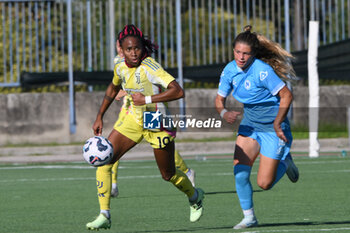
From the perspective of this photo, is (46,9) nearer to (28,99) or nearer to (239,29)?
(28,99)

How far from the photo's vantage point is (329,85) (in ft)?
76.2

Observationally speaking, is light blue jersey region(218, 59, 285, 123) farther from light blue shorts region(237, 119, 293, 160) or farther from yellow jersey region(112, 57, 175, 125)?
yellow jersey region(112, 57, 175, 125)

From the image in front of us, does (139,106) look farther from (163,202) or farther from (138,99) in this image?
(163,202)

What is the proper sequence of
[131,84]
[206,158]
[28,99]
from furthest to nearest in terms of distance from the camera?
[28,99], [206,158], [131,84]

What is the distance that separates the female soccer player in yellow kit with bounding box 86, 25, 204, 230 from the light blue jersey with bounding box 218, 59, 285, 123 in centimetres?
52

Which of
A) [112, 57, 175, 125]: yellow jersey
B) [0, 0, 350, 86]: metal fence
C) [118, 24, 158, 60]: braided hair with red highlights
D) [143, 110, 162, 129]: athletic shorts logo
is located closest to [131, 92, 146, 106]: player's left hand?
[112, 57, 175, 125]: yellow jersey

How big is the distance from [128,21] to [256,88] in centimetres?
1524

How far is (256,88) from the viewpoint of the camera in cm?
858

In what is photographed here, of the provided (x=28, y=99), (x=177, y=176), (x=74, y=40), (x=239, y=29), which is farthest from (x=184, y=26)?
(x=177, y=176)

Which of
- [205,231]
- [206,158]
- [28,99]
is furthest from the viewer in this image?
[28,99]

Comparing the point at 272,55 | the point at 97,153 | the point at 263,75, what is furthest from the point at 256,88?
the point at 97,153

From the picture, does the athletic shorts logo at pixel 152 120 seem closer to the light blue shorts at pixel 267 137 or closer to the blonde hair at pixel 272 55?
the light blue shorts at pixel 267 137

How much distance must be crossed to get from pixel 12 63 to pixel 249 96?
15113mm

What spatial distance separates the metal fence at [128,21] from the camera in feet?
75.2
